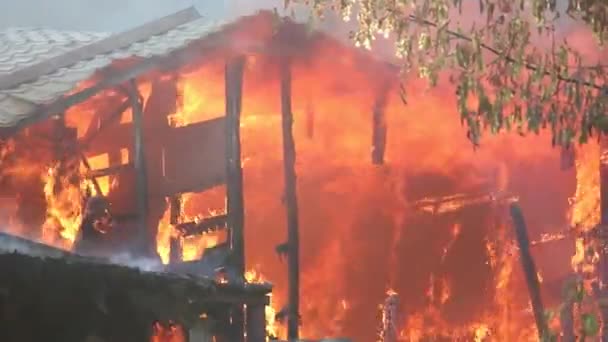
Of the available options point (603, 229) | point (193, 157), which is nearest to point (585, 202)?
point (603, 229)

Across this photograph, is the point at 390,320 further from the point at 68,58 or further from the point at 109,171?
the point at 68,58

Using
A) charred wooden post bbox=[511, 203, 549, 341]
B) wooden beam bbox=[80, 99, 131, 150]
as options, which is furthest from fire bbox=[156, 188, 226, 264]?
charred wooden post bbox=[511, 203, 549, 341]

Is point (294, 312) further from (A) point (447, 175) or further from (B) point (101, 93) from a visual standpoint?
(A) point (447, 175)

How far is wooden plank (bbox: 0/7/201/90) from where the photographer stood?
35.0 feet

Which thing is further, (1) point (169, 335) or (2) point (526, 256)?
(2) point (526, 256)

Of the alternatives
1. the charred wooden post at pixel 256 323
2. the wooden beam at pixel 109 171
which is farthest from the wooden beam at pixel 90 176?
the charred wooden post at pixel 256 323

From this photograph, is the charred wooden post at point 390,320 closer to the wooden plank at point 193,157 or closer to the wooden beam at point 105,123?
the wooden plank at point 193,157

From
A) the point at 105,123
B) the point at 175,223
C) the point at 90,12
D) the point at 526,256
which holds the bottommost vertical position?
the point at 526,256

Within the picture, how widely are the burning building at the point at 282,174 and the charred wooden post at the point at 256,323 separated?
195 millimetres

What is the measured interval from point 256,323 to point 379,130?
229 inches

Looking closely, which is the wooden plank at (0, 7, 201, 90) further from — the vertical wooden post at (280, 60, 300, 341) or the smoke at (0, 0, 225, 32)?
the smoke at (0, 0, 225, 32)

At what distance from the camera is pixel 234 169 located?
1182cm

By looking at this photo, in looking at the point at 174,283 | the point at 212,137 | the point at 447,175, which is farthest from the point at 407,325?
the point at 174,283

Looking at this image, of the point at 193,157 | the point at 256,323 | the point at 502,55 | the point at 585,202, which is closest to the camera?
the point at 502,55
